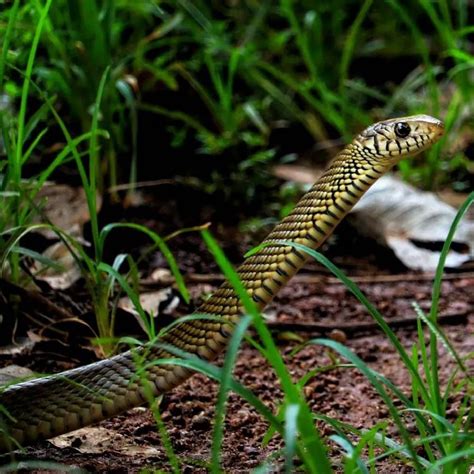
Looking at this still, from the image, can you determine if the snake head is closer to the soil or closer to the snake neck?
the snake neck

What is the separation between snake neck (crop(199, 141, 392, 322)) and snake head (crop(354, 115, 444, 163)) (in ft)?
0.11

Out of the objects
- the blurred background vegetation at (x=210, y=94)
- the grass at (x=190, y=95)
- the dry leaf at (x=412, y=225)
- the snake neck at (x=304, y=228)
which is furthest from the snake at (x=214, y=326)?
the dry leaf at (x=412, y=225)

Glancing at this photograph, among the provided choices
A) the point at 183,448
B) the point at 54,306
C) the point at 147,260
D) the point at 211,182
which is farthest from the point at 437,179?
the point at 183,448

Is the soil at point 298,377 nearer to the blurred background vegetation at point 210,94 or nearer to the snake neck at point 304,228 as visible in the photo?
the snake neck at point 304,228

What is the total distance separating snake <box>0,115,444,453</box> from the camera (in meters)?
3.03

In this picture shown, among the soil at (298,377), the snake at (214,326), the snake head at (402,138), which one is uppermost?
the snake head at (402,138)

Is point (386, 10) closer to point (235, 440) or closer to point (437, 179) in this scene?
point (437, 179)

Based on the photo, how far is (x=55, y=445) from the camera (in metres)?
3.12

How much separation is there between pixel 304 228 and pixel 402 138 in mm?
487

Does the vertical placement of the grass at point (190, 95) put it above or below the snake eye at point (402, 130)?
below

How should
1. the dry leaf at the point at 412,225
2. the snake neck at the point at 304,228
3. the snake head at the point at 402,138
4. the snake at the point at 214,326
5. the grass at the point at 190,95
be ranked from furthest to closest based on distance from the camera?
the dry leaf at the point at 412,225 → the grass at the point at 190,95 → the snake head at the point at 402,138 → the snake neck at the point at 304,228 → the snake at the point at 214,326

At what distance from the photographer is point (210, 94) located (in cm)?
671

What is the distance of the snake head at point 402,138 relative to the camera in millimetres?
3418

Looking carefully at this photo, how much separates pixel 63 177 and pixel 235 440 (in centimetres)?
266
